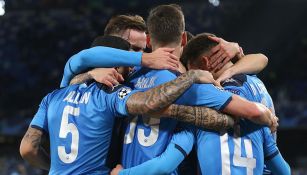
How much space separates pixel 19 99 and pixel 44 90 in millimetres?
718

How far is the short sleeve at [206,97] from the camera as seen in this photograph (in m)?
3.05

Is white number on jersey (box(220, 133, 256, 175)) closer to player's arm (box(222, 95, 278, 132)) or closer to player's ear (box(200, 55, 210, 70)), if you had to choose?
player's arm (box(222, 95, 278, 132))

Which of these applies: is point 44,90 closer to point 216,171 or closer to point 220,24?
point 220,24

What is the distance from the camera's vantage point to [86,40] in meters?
16.0

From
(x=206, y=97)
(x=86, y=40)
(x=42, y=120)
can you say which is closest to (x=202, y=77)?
(x=206, y=97)

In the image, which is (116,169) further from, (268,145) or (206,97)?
(268,145)

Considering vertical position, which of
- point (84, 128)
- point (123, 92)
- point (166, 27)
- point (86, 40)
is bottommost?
point (86, 40)

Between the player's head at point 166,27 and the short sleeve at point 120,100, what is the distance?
0.32m

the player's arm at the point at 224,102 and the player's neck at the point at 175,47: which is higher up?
the player's neck at the point at 175,47

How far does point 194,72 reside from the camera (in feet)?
9.96

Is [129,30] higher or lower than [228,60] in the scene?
higher

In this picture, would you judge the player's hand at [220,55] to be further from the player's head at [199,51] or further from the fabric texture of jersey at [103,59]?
the fabric texture of jersey at [103,59]

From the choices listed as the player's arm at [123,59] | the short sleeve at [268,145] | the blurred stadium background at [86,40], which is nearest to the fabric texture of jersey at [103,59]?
the player's arm at [123,59]

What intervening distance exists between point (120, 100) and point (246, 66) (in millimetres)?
928
